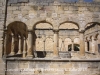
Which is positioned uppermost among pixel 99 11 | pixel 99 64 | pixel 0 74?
pixel 99 11

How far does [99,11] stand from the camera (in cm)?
807

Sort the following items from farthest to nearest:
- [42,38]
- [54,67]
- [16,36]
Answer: [42,38] → [16,36] → [54,67]

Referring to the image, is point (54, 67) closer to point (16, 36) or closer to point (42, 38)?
point (16, 36)

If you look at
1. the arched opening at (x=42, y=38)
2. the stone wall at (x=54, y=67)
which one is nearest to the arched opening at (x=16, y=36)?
the stone wall at (x=54, y=67)

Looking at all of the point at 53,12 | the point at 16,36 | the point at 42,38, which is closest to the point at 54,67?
the point at 53,12

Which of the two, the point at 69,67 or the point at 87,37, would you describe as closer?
the point at 69,67

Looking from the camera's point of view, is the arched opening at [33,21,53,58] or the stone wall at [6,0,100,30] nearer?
the stone wall at [6,0,100,30]

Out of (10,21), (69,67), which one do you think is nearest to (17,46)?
(10,21)

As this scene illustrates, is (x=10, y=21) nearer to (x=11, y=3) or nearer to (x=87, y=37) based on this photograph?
(x=11, y=3)

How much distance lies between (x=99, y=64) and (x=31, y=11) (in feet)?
Answer: 13.9

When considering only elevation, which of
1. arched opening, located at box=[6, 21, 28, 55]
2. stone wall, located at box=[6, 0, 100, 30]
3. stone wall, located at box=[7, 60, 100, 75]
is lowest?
stone wall, located at box=[7, 60, 100, 75]

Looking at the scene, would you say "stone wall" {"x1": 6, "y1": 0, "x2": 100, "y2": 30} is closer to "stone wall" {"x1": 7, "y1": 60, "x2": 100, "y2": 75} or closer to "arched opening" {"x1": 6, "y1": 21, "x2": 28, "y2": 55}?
"stone wall" {"x1": 7, "y1": 60, "x2": 100, "y2": 75}

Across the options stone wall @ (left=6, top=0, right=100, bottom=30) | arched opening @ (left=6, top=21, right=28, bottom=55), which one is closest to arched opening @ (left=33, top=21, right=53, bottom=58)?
arched opening @ (left=6, top=21, right=28, bottom=55)

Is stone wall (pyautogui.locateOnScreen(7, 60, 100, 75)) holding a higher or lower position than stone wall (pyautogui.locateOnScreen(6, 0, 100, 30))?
lower
